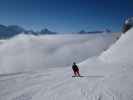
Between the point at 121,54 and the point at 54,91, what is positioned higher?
the point at 121,54

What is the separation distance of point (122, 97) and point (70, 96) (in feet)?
13.0

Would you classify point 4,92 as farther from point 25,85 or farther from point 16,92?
point 25,85

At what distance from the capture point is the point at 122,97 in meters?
13.4

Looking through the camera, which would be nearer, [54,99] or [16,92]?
[54,99]

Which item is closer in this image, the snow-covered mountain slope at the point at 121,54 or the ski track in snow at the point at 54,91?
the ski track in snow at the point at 54,91

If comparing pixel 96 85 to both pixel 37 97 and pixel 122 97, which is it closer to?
pixel 122 97

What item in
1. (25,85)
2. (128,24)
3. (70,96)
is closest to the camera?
(70,96)

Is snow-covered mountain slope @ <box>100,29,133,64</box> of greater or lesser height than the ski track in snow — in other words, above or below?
above

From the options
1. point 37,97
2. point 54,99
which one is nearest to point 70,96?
point 54,99

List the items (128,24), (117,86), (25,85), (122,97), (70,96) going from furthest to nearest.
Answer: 1. (128,24)
2. (25,85)
3. (117,86)
4. (70,96)
5. (122,97)

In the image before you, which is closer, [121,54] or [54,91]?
[54,91]

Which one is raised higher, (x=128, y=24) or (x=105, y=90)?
(x=128, y=24)

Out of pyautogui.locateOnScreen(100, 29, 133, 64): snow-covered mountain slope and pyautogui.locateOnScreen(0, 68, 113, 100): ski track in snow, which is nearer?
pyautogui.locateOnScreen(0, 68, 113, 100): ski track in snow

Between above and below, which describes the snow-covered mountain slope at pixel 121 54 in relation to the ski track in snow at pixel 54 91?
above
